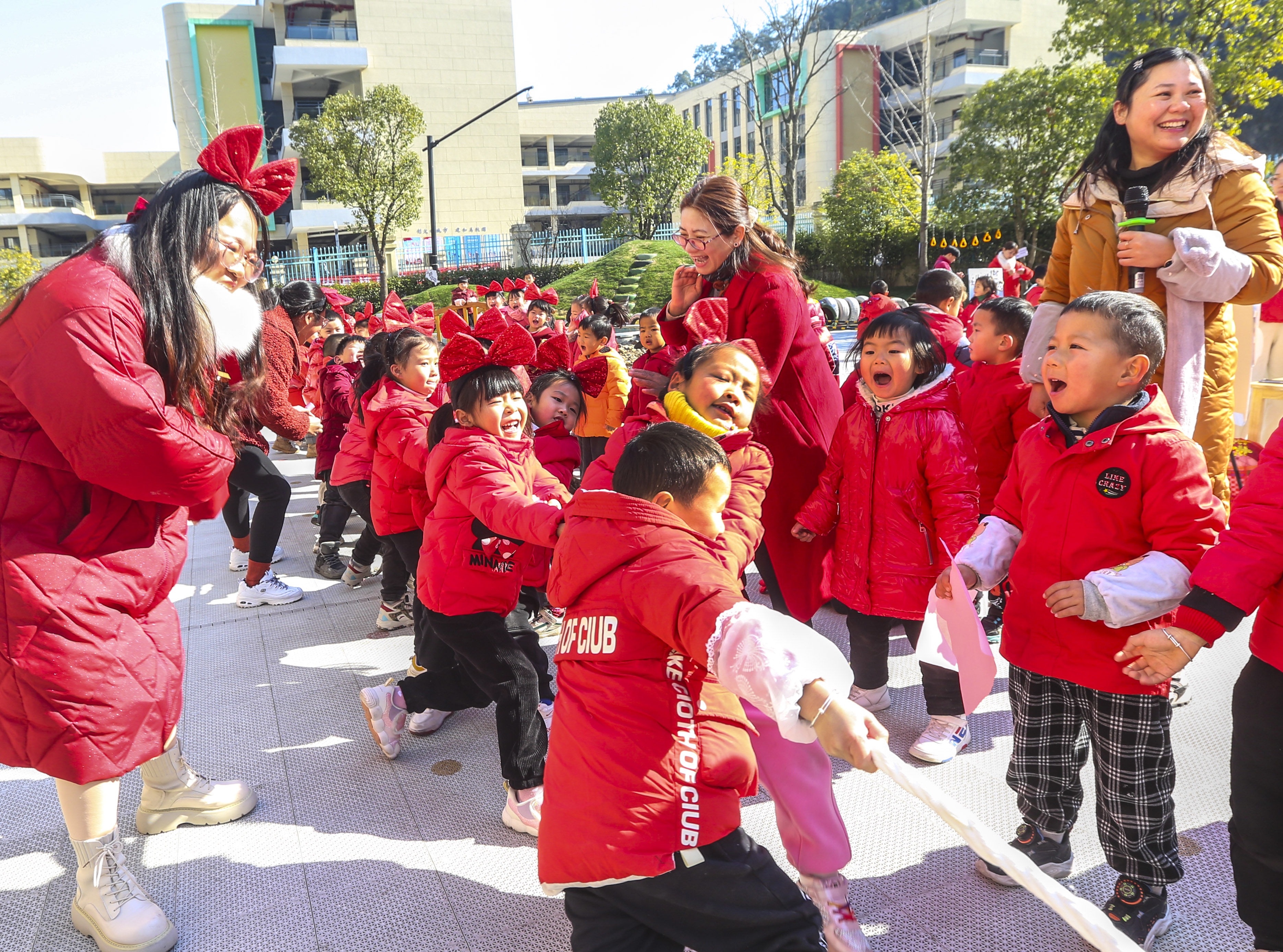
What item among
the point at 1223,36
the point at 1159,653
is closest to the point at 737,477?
the point at 1159,653

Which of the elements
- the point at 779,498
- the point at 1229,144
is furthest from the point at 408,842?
the point at 1229,144

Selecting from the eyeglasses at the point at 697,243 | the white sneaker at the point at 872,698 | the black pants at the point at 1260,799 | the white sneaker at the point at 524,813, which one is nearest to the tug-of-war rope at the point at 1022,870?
the black pants at the point at 1260,799

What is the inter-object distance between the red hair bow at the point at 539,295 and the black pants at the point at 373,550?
561cm

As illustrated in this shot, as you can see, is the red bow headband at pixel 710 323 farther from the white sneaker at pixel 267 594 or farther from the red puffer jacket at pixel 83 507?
the white sneaker at pixel 267 594

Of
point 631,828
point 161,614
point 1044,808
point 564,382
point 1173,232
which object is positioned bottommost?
point 1044,808

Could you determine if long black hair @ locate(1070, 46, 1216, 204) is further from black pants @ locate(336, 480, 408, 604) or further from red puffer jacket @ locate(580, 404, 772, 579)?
black pants @ locate(336, 480, 408, 604)

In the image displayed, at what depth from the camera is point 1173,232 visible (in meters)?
2.37

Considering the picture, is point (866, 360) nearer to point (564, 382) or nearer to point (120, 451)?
point (564, 382)

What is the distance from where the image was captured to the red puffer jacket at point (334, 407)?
17.8 ft

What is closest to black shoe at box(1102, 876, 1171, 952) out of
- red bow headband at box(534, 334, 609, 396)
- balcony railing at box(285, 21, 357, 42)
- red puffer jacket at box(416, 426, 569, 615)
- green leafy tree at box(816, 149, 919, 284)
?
red puffer jacket at box(416, 426, 569, 615)

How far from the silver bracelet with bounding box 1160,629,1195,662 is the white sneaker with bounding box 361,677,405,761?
2.31 metres

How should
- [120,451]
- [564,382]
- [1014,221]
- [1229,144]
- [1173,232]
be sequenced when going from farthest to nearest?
[1014,221] → [564,382] → [1229,144] → [1173,232] → [120,451]

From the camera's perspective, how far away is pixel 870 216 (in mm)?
26172

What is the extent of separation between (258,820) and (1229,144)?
353 cm
